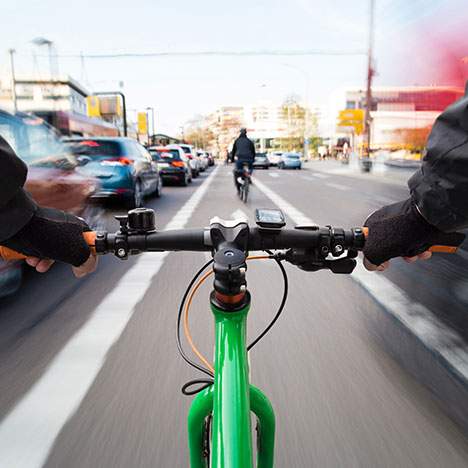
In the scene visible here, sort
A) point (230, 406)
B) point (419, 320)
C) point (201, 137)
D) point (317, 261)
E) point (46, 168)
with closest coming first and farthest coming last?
point (230, 406)
point (317, 261)
point (419, 320)
point (46, 168)
point (201, 137)

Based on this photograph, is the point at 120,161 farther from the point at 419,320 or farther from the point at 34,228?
the point at 34,228

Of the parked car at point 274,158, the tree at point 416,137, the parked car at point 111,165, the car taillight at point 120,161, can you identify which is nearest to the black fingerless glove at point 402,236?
the tree at point 416,137

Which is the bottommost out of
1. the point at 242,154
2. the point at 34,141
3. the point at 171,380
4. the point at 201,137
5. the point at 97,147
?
the point at 201,137

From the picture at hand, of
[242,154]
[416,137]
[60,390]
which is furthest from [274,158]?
[60,390]

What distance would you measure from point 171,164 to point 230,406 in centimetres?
1869

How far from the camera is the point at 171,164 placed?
19.4 meters

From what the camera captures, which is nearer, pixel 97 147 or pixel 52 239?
pixel 52 239

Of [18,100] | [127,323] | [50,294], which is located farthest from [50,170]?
[18,100]

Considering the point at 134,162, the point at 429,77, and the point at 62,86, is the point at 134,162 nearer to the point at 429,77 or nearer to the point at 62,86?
the point at 429,77

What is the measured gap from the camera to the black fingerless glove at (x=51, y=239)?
1.32 meters

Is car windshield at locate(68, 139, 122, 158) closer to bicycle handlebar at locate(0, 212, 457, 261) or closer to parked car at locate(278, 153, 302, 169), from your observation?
bicycle handlebar at locate(0, 212, 457, 261)

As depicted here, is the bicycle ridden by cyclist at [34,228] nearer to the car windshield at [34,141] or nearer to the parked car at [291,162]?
the car windshield at [34,141]

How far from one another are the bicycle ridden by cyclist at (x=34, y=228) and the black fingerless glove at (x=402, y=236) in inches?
31.5

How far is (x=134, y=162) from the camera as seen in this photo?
10.8 m
